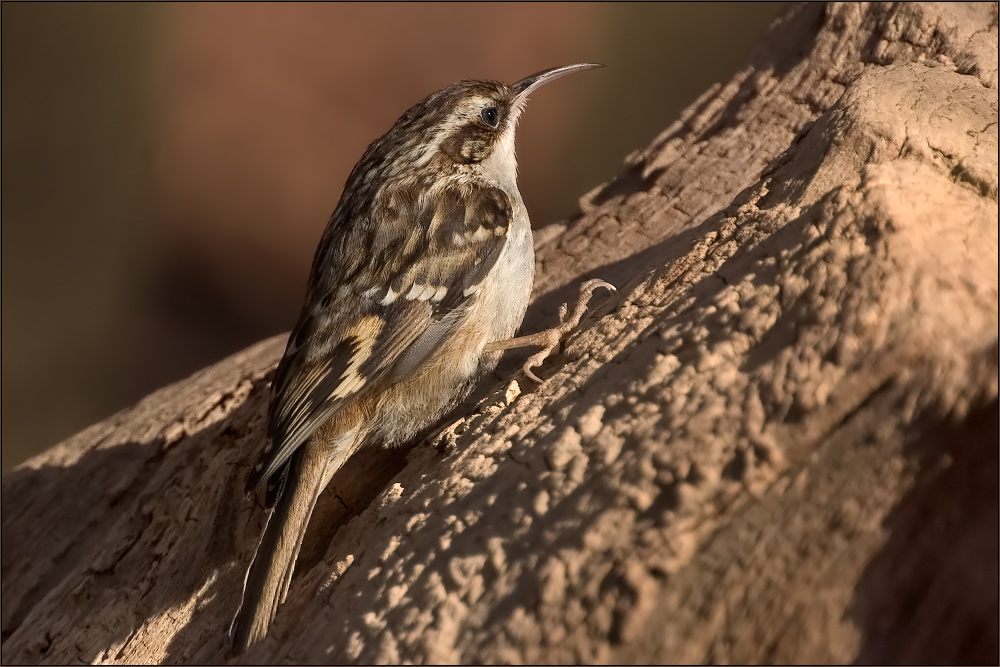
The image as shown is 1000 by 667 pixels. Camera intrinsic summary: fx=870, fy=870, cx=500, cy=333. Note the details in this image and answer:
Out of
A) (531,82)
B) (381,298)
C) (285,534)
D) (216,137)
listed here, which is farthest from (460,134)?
(216,137)

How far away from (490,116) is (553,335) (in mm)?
1186

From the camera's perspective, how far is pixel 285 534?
2604mm

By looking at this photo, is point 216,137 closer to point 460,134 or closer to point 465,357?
point 460,134

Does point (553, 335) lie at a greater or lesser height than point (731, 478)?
lesser

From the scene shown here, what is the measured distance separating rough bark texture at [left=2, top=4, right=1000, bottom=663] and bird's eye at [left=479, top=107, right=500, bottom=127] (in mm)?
1265

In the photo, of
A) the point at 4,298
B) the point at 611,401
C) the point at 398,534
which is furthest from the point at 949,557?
the point at 4,298

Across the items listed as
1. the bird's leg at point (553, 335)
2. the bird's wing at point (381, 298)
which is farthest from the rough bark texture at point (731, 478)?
the bird's wing at point (381, 298)

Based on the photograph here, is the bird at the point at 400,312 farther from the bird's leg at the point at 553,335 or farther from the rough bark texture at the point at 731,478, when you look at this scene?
the rough bark texture at the point at 731,478

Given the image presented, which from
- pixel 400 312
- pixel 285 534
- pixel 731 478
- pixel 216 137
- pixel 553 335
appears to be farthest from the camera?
pixel 216 137

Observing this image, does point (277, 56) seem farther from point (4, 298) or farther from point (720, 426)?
point (720, 426)

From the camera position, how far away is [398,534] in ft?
7.17

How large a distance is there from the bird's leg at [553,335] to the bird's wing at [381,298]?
0.21 m

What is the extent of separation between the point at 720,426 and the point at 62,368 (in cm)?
765

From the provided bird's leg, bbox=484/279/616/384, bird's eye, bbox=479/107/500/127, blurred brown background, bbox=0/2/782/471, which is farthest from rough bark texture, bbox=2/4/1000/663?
blurred brown background, bbox=0/2/782/471
